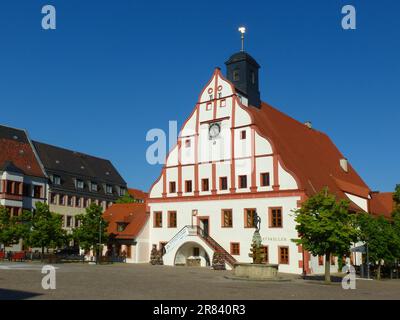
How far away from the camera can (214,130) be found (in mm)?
44562

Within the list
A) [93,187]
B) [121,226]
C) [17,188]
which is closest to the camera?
[121,226]

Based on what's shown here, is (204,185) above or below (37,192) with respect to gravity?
below

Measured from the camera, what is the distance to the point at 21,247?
192ft

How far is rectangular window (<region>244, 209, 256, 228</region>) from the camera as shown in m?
40.9

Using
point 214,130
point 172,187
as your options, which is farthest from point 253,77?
point 172,187

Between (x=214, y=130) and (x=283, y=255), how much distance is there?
510 inches

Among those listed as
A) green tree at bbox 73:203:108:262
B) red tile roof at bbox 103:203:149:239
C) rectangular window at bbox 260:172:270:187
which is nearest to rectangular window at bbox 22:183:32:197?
red tile roof at bbox 103:203:149:239

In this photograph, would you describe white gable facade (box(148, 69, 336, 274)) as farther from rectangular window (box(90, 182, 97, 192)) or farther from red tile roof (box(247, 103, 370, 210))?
rectangular window (box(90, 182, 97, 192))

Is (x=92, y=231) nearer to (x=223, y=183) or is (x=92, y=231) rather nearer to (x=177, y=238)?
(x=177, y=238)

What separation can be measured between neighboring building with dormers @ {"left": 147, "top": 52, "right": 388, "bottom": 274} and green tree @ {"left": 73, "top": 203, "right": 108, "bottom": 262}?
498cm

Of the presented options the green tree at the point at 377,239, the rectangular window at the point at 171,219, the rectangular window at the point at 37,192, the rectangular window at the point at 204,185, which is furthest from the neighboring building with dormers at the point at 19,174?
the green tree at the point at 377,239
